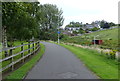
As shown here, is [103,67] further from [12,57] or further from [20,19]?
[20,19]

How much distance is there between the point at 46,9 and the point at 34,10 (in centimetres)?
4264

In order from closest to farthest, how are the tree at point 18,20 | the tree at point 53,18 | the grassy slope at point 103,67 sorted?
the grassy slope at point 103,67 < the tree at point 18,20 < the tree at point 53,18

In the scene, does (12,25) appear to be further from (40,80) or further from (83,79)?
(83,79)

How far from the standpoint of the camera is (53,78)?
638 centimetres

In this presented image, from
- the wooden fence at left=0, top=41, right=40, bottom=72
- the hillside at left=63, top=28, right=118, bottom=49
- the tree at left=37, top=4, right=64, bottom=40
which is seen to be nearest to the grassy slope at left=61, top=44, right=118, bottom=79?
the wooden fence at left=0, top=41, right=40, bottom=72

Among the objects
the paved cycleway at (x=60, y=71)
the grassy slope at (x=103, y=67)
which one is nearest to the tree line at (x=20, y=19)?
the paved cycleway at (x=60, y=71)

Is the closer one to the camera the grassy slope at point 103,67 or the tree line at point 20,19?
the grassy slope at point 103,67

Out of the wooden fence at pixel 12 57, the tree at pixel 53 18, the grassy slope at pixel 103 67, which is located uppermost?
the tree at pixel 53 18

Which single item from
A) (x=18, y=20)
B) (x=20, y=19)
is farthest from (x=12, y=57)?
(x=20, y=19)

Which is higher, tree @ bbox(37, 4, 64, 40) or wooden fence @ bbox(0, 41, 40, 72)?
tree @ bbox(37, 4, 64, 40)

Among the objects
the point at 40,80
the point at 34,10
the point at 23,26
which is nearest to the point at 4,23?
the point at 23,26

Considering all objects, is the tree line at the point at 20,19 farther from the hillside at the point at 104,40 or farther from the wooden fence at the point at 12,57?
the hillside at the point at 104,40

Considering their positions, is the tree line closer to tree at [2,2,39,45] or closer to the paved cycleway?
tree at [2,2,39,45]

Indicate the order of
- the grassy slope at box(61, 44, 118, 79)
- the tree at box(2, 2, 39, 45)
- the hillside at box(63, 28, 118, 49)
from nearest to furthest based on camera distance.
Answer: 1. the grassy slope at box(61, 44, 118, 79)
2. the tree at box(2, 2, 39, 45)
3. the hillside at box(63, 28, 118, 49)
